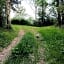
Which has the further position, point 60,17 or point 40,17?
point 40,17

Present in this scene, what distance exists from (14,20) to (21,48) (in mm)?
36627

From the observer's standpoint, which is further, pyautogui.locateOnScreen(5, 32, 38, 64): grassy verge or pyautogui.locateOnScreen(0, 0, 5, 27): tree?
pyautogui.locateOnScreen(0, 0, 5, 27): tree

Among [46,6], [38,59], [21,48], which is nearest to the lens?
[38,59]

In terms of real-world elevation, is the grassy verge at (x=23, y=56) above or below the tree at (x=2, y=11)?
below

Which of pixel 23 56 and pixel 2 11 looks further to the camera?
pixel 2 11

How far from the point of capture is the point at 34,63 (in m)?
9.59

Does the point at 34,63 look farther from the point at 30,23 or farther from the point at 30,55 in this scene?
the point at 30,23

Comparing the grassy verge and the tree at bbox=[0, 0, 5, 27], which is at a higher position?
the tree at bbox=[0, 0, 5, 27]

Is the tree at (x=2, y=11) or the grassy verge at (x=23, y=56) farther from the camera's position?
the tree at (x=2, y=11)

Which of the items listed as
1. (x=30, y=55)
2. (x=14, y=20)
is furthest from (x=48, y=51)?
(x=14, y=20)

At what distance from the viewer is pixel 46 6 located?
148 feet

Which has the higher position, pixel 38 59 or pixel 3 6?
pixel 3 6

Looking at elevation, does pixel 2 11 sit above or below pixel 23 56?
above

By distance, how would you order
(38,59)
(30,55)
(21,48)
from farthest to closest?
(21,48)
(30,55)
(38,59)
